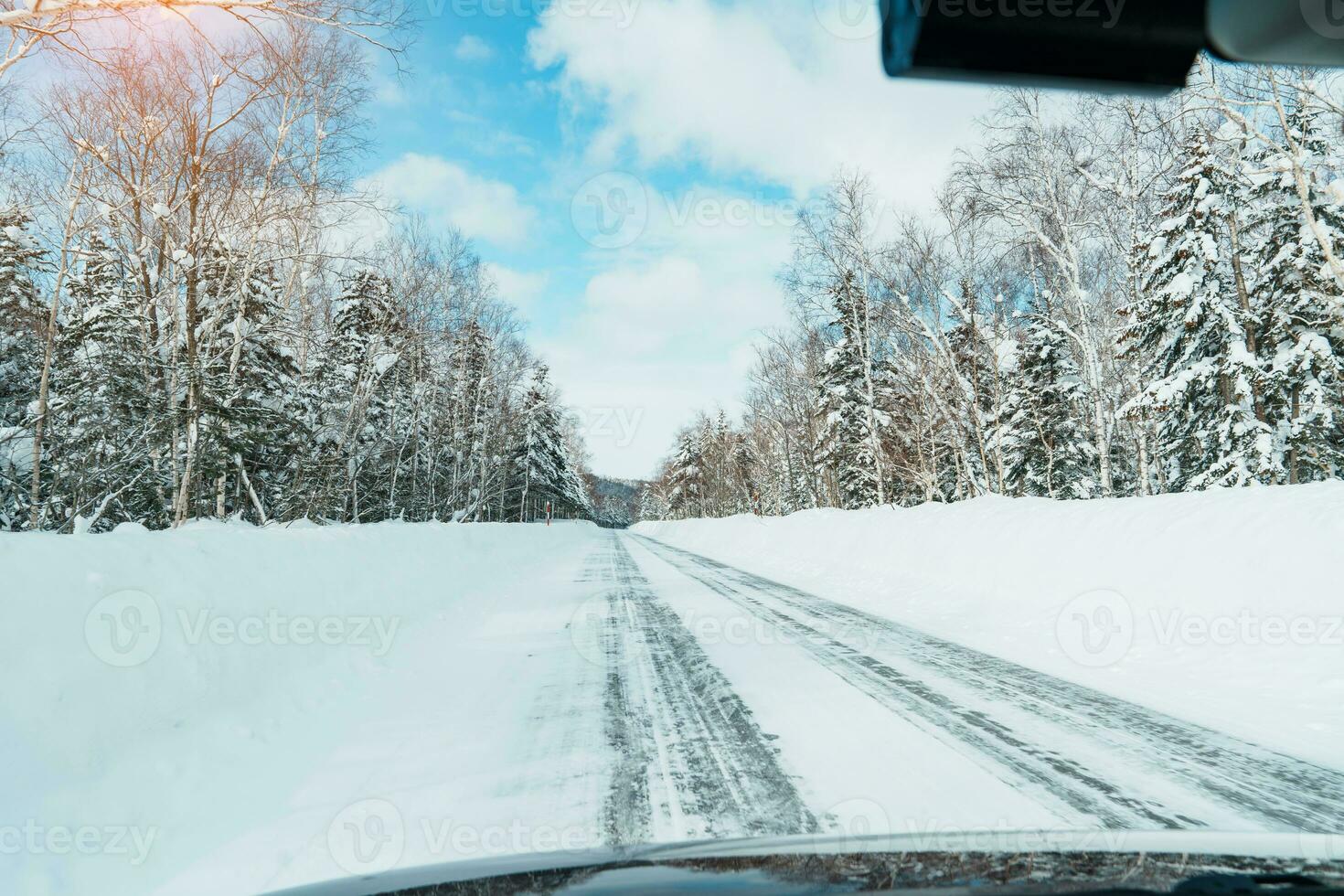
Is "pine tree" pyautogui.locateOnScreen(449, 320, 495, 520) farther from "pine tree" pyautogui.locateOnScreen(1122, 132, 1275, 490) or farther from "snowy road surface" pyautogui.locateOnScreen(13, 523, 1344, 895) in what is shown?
"pine tree" pyautogui.locateOnScreen(1122, 132, 1275, 490)

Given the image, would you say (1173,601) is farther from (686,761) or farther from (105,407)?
(105,407)

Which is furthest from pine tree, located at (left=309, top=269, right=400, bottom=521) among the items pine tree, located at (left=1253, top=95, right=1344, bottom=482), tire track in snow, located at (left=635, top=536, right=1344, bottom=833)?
pine tree, located at (left=1253, top=95, right=1344, bottom=482)

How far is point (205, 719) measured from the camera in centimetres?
389

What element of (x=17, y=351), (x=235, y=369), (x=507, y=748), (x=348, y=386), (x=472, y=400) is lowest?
(x=507, y=748)

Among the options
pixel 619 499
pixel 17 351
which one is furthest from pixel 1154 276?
pixel 619 499

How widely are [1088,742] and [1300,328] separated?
22.3 m

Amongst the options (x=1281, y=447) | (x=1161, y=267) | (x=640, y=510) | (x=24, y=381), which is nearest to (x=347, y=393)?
(x=24, y=381)

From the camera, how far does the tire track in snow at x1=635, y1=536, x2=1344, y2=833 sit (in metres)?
2.78

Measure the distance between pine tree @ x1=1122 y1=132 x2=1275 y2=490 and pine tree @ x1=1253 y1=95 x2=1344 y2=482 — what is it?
3.11ft

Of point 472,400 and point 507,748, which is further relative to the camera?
point 472,400

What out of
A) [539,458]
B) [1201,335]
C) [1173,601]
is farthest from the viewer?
[539,458]

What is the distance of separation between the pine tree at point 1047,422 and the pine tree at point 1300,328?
965 centimetres

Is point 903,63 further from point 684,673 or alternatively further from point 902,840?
point 684,673

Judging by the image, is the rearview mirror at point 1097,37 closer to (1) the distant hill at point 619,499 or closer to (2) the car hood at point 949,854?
(2) the car hood at point 949,854
